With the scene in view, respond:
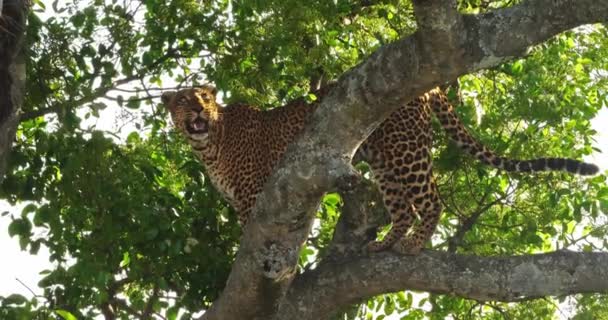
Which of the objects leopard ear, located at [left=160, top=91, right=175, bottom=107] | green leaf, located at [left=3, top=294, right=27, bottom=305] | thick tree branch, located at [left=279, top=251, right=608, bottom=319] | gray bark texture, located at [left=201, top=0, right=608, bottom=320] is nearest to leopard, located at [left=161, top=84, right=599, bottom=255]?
leopard ear, located at [left=160, top=91, right=175, bottom=107]

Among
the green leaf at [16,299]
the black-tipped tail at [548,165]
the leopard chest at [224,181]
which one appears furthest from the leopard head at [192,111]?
the green leaf at [16,299]

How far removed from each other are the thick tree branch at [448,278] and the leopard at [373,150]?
1.30 feet

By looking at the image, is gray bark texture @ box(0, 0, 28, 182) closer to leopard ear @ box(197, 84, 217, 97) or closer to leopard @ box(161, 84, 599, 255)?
leopard @ box(161, 84, 599, 255)

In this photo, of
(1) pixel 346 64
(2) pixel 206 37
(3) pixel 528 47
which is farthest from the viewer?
(1) pixel 346 64

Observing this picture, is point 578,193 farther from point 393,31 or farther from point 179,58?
point 179,58

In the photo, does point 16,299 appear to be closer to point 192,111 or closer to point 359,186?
point 359,186

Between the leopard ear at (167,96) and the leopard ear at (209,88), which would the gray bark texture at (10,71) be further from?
the leopard ear at (209,88)

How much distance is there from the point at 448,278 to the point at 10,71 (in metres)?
3.61

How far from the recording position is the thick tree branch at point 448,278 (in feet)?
28.0

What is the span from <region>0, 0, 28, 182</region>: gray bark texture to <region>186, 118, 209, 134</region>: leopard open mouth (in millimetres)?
1981

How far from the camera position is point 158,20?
34.1 feet

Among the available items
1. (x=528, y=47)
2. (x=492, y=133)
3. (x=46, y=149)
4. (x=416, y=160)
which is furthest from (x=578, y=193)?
(x=46, y=149)

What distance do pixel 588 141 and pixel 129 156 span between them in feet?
14.8

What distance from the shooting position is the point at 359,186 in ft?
27.2
